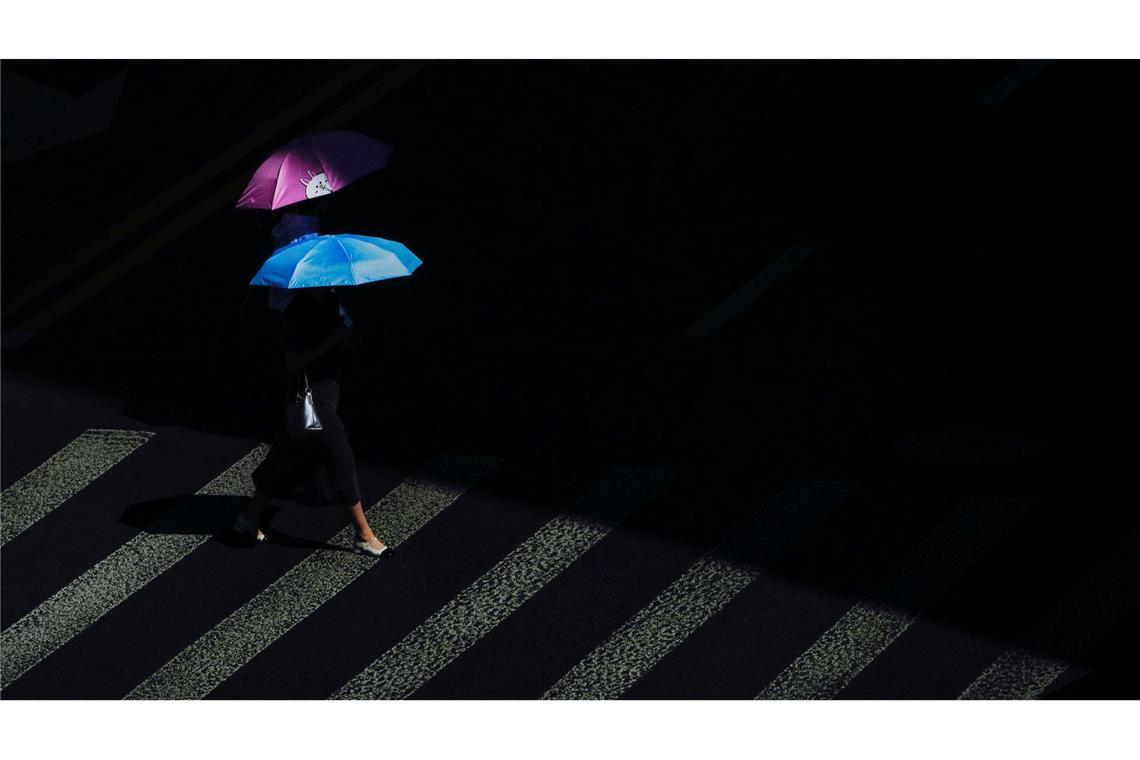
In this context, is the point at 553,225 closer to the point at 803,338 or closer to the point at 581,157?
the point at 581,157

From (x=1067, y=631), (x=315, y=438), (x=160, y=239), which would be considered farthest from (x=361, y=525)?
(x=1067, y=631)

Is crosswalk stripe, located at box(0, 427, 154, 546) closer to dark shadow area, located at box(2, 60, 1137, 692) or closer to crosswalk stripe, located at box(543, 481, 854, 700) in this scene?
dark shadow area, located at box(2, 60, 1137, 692)

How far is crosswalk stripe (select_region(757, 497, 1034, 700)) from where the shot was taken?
1242 cm

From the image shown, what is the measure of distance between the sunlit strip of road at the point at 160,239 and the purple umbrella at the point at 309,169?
2.59 meters

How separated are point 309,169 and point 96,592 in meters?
3.05

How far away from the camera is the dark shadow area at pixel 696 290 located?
1376 centimetres

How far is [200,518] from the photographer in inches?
540

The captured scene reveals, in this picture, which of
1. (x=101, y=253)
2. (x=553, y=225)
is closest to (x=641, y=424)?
(x=553, y=225)

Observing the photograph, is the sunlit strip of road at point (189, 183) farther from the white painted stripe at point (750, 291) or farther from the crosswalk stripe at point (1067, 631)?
the crosswalk stripe at point (1067, 631)

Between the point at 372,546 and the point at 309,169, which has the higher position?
the point at 309,169

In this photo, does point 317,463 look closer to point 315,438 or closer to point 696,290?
point 315,438

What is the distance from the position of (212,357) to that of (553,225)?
2890mm

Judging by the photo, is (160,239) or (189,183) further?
(189,183)

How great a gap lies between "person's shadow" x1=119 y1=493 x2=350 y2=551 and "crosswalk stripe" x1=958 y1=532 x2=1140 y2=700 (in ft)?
13.8
